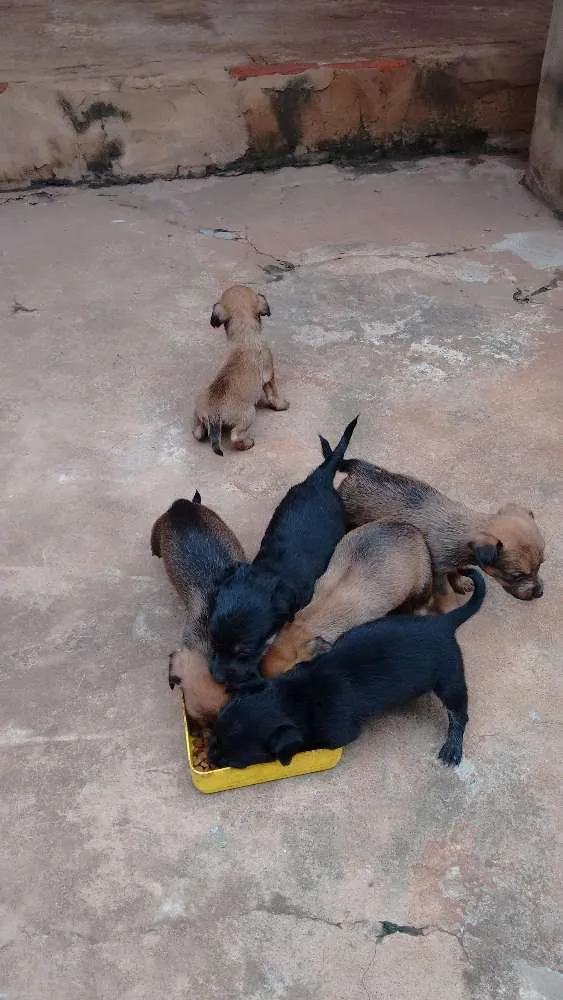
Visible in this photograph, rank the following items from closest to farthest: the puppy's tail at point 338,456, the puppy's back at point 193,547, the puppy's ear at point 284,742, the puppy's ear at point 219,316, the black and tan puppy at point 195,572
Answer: the puppy's ear at point 284,742
the black and tan puppy at point 195,572
the puppy's back at point 193,547
the puppy's tail at point 338,456
the puppy's ear at point 219,316

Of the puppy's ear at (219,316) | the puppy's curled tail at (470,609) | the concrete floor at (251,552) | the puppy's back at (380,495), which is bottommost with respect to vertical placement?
the concrete floor at (251,552)

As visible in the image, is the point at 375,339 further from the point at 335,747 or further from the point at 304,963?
the point at 304,963

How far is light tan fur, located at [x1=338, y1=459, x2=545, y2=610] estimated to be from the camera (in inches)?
148

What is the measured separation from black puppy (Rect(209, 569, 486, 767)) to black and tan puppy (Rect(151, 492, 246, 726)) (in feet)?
0.57

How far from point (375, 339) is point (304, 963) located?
13.3 ft

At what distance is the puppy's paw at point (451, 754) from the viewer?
335 cm

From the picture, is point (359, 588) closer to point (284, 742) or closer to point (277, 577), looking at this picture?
point (277, 577)

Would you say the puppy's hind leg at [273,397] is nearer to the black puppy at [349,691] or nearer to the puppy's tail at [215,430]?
the puppy's tail at [215,430]

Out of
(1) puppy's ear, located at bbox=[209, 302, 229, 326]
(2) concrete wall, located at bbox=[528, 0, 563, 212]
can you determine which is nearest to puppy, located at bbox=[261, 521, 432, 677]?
(1) puppy's ear, located at bbox=[209, 302, 229, 326]

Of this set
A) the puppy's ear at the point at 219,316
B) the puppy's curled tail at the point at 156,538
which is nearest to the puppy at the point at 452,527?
the puppy's curled tail at the point at 156,538

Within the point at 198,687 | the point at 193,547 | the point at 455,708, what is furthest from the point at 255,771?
the point at 193,547

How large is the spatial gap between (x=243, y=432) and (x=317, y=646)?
184 centimetres

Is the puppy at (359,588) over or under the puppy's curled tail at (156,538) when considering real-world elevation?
over

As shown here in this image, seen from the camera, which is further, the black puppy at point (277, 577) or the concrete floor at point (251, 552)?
the black puppy at point (277, 577)
